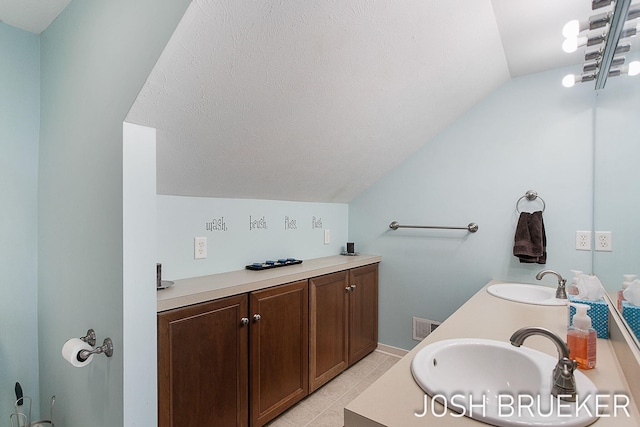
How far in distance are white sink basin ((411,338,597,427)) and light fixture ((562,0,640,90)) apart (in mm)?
1046

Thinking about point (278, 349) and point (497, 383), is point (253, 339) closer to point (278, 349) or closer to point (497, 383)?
point (278, 349)

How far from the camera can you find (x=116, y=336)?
3.97 feet

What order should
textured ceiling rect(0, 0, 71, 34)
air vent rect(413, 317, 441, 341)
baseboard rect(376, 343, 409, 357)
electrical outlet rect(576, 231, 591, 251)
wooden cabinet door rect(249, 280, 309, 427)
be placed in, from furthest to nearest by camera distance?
baseboard rect(376, 343, 409, 357)
air vent rect(413, 317, 441, 341)
electrical outlet rect(576, 231, 591, 251)
wooden cabinet door rect(249, 280, 309, 427)
textured ceiling rect(0, 0, 71, 34)

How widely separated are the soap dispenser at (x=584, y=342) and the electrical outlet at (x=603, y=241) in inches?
27.9

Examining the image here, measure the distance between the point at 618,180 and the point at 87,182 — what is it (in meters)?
2.17

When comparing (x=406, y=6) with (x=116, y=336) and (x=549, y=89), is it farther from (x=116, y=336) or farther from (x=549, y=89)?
(x=116, y=336)

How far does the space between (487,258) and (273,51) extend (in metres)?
2.00

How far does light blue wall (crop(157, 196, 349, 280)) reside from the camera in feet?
5.83

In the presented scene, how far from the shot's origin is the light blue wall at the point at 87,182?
1.19 m

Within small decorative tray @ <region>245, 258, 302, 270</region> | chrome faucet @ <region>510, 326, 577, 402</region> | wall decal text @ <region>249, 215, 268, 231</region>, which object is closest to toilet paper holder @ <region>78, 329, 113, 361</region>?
small decorative tray @ <region>245, 258, 302, 270</region>

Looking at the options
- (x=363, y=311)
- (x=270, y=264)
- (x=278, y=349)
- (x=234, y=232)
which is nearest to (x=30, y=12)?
(x=234, y=232)

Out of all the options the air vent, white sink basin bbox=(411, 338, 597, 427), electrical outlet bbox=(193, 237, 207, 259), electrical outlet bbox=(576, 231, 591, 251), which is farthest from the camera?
the air vent

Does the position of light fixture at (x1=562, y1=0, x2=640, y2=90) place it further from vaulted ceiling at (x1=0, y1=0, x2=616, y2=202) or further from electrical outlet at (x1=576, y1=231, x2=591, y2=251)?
electrical outlet at (x1=576, y1=231, x2=591, y2=251)

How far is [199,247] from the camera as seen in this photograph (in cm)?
189
